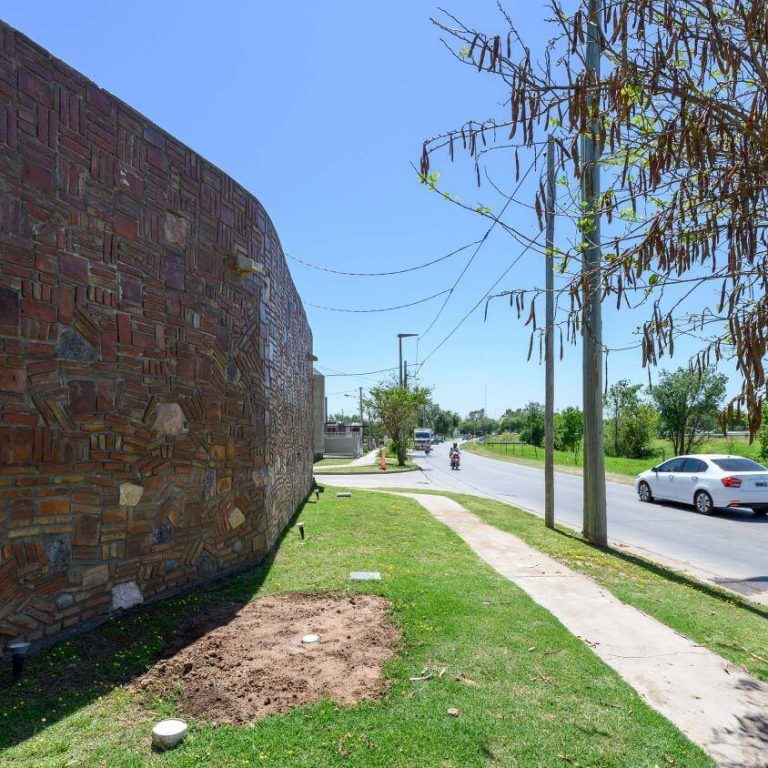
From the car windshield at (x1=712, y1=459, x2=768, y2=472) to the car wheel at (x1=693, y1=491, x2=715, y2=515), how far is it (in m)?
0.81

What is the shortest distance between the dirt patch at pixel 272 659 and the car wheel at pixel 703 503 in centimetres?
1180

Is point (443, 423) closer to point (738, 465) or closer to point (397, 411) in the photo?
point (397, 411)

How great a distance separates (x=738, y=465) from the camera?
1420cm

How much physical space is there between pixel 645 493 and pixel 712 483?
3.06 m

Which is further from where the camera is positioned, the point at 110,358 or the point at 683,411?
the point at 683,411

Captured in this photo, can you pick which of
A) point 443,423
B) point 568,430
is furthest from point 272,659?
point 443,423

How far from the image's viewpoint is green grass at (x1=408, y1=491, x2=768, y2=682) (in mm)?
4871

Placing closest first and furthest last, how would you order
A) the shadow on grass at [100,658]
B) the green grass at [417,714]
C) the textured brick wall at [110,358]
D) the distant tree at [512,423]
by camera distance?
1. the green grass at [417,714]
2. the shadow on grass at [100,658]
3. the textured brick wall at [110,358]
4. the distant tree at [512,423]

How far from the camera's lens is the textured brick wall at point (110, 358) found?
387 cm

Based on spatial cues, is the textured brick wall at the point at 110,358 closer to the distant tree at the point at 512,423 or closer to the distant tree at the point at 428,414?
the distant tree at the point at 428,414

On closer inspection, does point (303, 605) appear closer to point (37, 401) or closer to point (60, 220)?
point (37, 401)

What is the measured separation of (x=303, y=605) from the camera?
527cm

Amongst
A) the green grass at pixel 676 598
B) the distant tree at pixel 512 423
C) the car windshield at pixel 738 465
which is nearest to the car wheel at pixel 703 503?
the car windshield at pixel 738 465

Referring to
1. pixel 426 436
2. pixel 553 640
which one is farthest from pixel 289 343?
pixel 426 436
